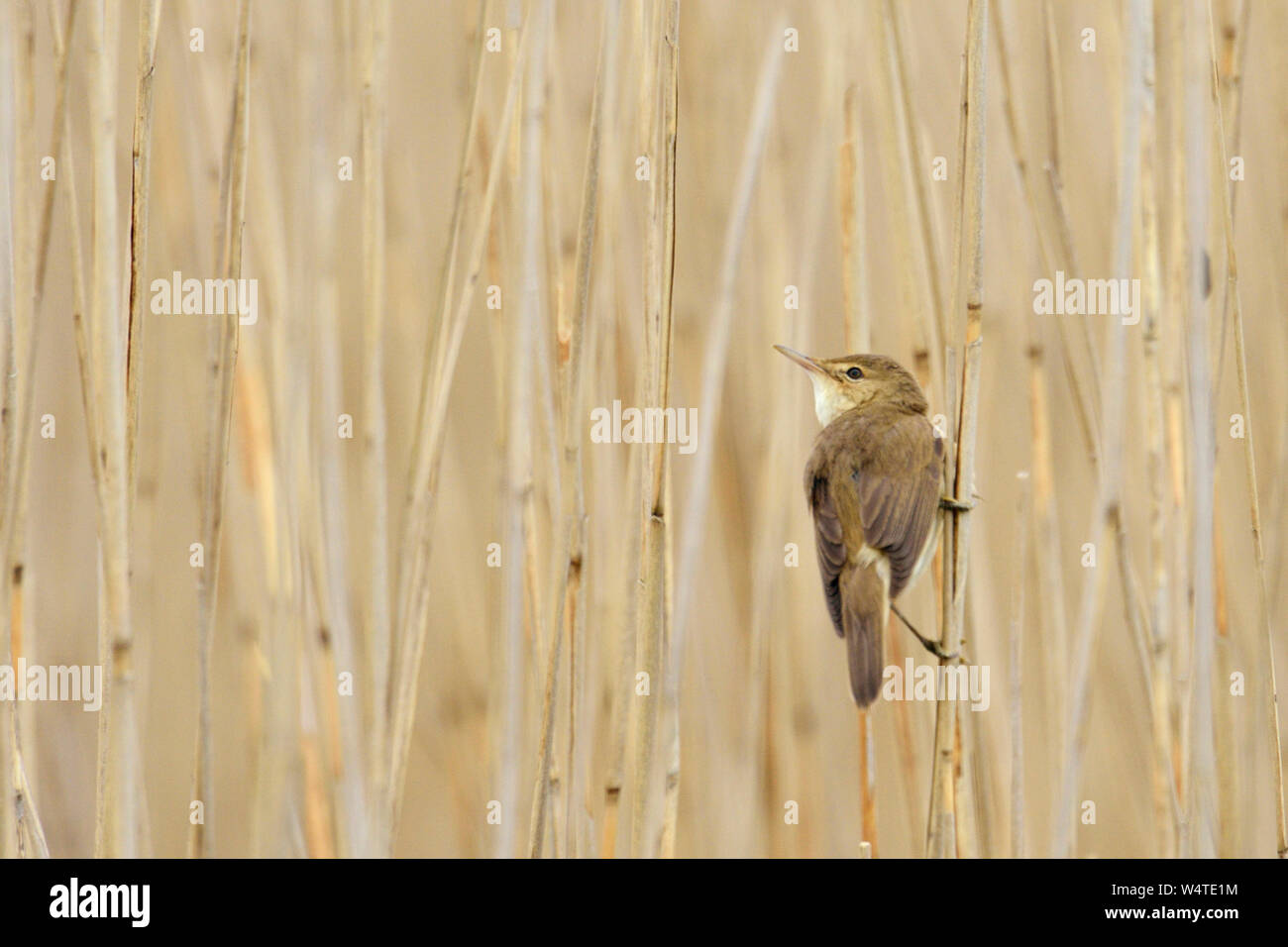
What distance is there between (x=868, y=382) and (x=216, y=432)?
1.17 metres

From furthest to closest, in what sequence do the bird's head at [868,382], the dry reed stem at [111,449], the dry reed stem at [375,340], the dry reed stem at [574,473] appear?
the bird's head at [868,382]
the dry reed stem at [375,340]
the dry reed stem at [574,473]
the dry reed stem at [111,449]

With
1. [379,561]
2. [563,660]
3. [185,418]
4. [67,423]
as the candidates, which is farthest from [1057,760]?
[67,423]

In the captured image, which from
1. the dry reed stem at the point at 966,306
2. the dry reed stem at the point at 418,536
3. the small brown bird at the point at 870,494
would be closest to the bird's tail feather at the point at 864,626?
the small brown bird at the point at 870,494

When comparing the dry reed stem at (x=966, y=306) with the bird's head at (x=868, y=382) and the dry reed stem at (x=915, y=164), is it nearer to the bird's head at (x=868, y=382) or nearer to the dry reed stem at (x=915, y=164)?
the dry reed stem at (x=915, y=164)

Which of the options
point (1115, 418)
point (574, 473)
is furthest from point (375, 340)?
point (1115, 418)

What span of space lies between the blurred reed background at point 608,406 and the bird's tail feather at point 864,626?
0.29ft

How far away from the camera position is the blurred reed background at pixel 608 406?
1.62 metres

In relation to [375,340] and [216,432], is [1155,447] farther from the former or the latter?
[216,432]

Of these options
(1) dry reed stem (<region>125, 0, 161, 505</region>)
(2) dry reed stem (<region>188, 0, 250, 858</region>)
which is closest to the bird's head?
(2) dry reed stem (<region>188, 0, 250, 858</region>)

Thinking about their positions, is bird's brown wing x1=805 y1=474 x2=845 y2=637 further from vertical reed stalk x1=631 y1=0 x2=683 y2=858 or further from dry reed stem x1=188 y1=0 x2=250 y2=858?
dry reed stem x1=188 y1=0 x2=250 y2=858

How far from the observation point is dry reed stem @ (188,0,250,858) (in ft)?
5.20

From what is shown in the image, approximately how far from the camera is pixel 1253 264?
2461mm

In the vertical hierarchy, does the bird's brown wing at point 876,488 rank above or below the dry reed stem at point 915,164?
below
